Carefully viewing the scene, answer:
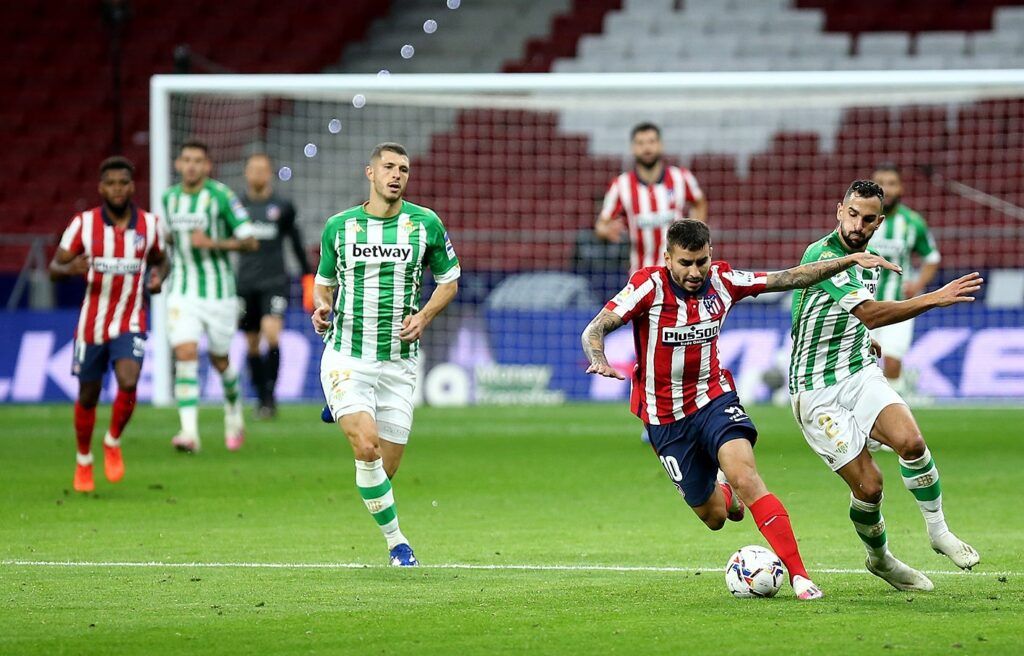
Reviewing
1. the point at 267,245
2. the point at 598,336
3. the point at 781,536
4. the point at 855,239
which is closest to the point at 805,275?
the point at 855,239

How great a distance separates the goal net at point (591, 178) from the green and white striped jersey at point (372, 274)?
5727 millimetres

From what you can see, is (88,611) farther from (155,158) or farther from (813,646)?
(155,158)

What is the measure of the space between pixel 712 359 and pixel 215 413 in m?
10.9

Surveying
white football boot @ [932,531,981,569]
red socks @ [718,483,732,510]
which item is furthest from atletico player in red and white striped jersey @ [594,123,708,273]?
white football boot @ [932,531,981,569]

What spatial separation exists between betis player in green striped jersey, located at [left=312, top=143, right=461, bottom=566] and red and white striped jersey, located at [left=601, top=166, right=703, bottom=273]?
561 centimetres

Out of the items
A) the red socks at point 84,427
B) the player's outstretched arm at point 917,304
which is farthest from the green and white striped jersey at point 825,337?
the red socks at point 84,427

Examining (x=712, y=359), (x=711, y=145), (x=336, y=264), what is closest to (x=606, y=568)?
(x=712, y=359)

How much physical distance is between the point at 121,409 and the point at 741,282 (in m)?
5.47

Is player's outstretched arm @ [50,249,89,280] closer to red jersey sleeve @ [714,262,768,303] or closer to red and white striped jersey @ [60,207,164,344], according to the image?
red and white striped jersey @ [60,207,164,344]

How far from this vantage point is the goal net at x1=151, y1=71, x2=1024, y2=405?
1753cm

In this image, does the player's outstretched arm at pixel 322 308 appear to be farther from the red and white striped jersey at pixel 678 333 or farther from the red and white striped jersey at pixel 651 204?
the red and white striped jersey at pixel 651 204

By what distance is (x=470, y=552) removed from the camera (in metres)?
8.57

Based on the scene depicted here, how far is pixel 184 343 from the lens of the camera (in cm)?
1351

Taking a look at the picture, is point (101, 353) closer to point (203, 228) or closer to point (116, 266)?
point (116, 266)
